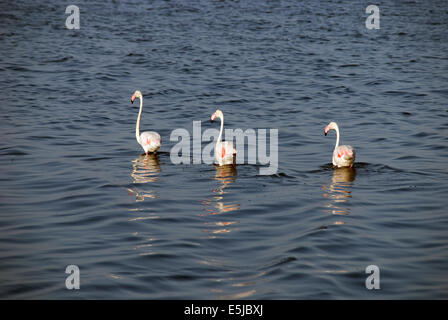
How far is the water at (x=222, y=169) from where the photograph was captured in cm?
1082

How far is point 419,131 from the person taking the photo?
65.9ft

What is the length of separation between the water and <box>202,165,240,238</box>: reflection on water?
1.6 inches

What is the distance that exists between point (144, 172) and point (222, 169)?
1.81 meters

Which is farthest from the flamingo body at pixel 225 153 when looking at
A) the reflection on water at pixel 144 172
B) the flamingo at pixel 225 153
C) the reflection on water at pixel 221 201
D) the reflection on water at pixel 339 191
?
the reflection on water at pixel 339 191

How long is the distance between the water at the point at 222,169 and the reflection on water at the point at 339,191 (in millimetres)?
58

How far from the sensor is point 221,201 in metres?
14.2

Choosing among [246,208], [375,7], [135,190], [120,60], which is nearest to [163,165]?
[135,190]

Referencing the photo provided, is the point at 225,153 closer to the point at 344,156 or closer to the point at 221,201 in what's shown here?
the point at 221,201

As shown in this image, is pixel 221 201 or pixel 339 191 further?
pixel 339 191

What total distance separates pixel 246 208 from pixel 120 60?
53.7 ft

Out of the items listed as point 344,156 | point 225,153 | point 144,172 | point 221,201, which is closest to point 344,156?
point 344,156

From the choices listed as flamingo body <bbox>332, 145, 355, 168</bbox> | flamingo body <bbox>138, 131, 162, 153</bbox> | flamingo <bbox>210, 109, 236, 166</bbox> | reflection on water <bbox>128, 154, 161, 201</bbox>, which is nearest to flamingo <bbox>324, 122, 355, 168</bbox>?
flamingo body <bbox>332, 145, 355, 168</bbox>

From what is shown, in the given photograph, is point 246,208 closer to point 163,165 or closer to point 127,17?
point 163,165

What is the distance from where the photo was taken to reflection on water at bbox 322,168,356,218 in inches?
543
